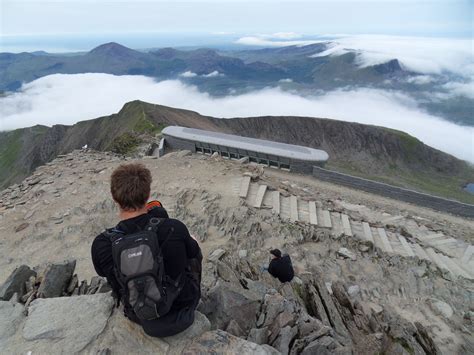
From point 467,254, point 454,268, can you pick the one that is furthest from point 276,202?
point 467,254

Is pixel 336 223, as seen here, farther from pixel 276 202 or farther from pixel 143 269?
pixel 143 269

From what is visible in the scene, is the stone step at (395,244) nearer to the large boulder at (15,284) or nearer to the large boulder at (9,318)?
the large boulder at (15,284)

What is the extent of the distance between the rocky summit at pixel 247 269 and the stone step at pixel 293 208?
0.38 feet

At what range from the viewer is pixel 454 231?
54.8ft

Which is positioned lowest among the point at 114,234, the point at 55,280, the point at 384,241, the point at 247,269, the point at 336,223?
the point at 384,241

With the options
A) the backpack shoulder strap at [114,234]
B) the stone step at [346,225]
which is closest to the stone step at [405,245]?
the stone step at [346,225]

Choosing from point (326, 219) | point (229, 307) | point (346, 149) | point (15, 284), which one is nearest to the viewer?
point (229, 307)

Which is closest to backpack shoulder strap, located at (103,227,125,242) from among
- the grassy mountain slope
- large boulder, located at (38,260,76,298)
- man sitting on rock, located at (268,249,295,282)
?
large boulder, located at (38,260,76,298)

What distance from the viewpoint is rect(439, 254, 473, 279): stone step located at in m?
11.9

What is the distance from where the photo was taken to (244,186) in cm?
1438

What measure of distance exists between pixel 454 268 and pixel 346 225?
3938mm

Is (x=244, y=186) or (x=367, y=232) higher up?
(x=244, y=186)

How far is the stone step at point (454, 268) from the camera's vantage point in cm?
1185

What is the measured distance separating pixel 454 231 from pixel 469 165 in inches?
3723
